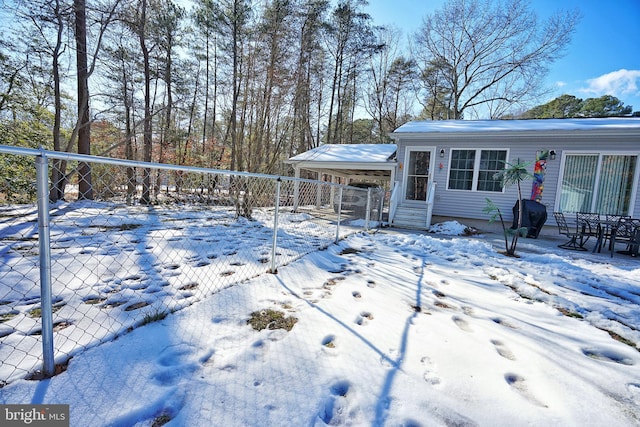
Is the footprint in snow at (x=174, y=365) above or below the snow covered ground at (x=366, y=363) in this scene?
below

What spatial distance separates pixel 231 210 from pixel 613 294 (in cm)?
830

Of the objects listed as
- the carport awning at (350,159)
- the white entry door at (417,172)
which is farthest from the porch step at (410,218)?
the carport awning at (350,159)

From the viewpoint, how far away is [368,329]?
204 centimetres

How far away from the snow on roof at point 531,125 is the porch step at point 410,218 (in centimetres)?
258

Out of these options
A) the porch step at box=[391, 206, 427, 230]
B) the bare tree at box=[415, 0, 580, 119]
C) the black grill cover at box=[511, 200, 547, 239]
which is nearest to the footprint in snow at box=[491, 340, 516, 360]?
the porch step at box=[391, 206, 427, 230]

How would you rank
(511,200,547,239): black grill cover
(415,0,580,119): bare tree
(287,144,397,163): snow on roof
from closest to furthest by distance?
(511,200,547,239): black grill cover → (287,144,397,163): snow on roof → (415,0,580,119): bare tree

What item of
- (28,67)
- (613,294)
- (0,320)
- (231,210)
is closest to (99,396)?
(0,320)

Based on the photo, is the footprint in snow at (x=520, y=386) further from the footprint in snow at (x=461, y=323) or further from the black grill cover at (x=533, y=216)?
the black grill cover at (x=533, y=216)

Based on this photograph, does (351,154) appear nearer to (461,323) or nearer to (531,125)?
(531,125)

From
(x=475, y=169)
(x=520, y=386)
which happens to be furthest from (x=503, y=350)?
(x=475, y=169)

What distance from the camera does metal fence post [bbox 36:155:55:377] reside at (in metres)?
1.27

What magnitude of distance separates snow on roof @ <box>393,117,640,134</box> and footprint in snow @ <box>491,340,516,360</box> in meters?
7.83

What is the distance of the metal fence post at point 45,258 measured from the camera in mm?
1268

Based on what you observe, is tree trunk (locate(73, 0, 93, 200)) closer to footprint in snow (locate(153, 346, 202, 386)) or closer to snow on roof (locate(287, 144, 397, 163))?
snow on roof (locate(287, 144, 397, 163))
